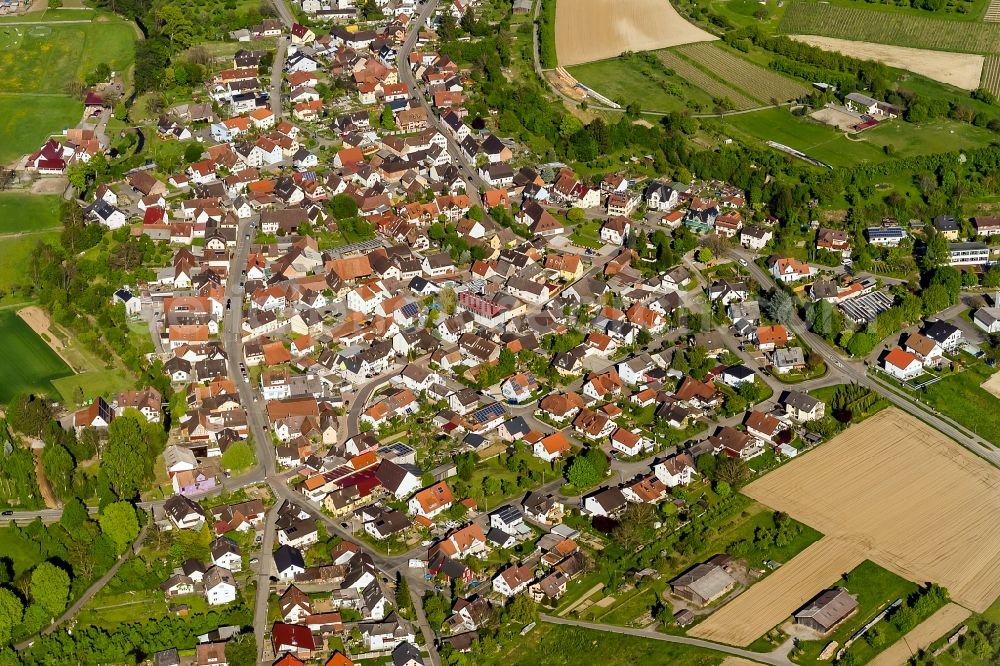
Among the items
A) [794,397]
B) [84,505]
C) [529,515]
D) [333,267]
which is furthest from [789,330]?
[84,505]

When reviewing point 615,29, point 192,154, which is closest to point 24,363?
point 192,154

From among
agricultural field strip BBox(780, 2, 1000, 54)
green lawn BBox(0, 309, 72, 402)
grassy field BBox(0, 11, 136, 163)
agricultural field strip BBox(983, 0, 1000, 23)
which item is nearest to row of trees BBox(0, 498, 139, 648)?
green lawn BBox(0, 309, 72, 402)

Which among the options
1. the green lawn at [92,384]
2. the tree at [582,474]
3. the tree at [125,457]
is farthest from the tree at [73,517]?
the tree at [582,474]

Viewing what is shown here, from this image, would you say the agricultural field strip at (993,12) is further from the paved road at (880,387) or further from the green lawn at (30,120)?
the green lawn at (30,120)

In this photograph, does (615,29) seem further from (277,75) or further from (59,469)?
(59,469)

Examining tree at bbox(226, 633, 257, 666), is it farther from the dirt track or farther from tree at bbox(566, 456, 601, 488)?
the dirt track

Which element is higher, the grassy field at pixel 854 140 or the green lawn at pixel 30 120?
the grassy field at pixel 854 140

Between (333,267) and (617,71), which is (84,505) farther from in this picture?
(617,71)
